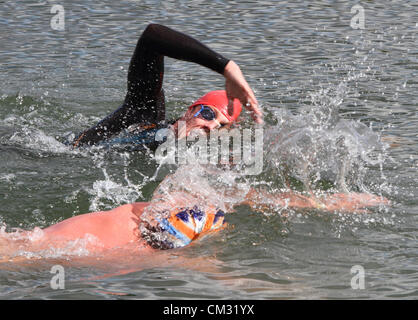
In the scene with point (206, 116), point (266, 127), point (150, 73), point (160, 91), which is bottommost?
point (266, 127)

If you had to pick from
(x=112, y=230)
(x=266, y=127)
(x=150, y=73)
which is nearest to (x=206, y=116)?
(x=266, y=127)

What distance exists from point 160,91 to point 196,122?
0.55 metres

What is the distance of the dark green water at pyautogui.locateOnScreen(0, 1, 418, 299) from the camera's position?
407cm

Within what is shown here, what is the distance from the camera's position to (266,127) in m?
6.85

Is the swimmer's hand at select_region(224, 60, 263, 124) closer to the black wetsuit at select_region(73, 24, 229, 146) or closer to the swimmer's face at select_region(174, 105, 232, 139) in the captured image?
the black wetsuit at select_region(73, 24, 229, 146)

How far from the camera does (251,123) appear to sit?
7.31 meters

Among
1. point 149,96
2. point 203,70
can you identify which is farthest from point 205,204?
point 203,70

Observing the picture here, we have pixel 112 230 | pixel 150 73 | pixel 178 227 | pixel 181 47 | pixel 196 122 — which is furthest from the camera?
pixel 196 122

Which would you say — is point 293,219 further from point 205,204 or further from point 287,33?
point 287,33

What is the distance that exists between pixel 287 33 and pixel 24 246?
7.53m

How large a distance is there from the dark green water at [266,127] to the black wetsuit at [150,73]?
0.23 m

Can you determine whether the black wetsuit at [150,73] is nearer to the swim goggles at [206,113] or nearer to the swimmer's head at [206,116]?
the swimmer's head at [206,116]

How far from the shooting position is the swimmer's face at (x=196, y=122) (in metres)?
6.35

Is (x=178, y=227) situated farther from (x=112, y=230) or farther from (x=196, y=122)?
(x=196, y=122)
